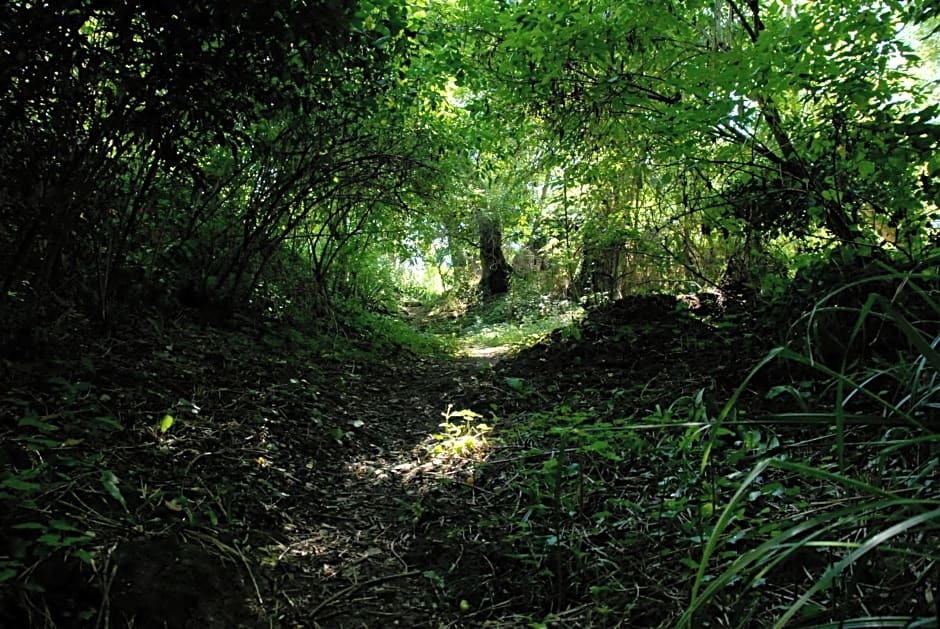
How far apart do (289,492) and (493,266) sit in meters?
11.4

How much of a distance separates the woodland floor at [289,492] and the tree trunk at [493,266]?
933 centimetres

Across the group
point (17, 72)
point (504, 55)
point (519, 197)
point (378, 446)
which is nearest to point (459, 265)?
point (519, 197)

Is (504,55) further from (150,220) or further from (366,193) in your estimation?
(150,220)

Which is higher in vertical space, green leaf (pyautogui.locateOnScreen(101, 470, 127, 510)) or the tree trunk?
the tree trunk

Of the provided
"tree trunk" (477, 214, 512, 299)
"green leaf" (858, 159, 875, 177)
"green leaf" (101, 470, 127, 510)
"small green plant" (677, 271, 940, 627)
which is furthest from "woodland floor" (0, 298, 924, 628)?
"tree trunk" (477, 214, 512, 299)

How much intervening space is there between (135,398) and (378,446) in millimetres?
1452

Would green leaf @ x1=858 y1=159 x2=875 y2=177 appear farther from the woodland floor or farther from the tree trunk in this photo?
the tree trunk

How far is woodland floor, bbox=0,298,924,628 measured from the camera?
1.70 meters

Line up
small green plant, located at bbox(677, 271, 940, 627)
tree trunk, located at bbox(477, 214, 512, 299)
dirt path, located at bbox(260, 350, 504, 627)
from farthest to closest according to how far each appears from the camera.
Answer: tree trunk, located at bbox(477, 214, 512, 299)
dirt path, located at bbox(260, 350, 504, 627)
small green plant, located at bbox(677, 271, 940, 627)

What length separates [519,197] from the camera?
922 cm

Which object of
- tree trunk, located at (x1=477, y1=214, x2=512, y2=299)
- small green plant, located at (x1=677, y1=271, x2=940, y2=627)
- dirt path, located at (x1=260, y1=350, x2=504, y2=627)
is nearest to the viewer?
small green plant, located at (x1=677, y1=271, x2=940, y2=627)

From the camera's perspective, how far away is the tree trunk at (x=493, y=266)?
1366cm

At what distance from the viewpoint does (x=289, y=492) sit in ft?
8.79

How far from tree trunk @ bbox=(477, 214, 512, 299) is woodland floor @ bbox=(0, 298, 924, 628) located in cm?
933
